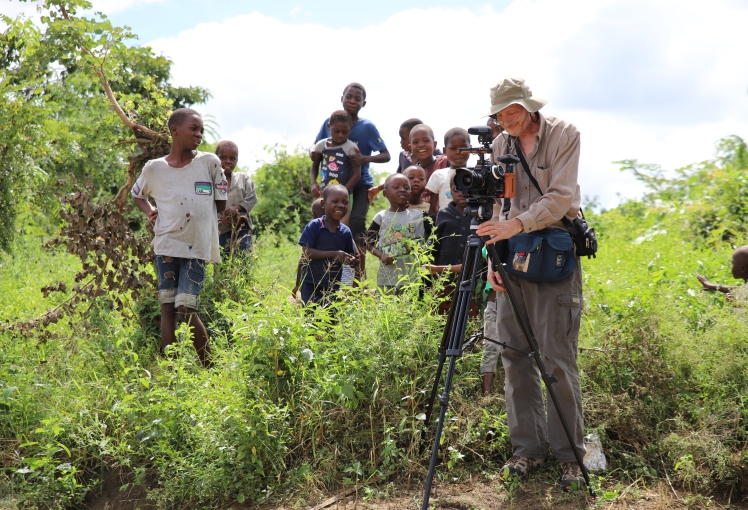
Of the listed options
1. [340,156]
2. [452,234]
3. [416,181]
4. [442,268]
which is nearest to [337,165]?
[340,156]

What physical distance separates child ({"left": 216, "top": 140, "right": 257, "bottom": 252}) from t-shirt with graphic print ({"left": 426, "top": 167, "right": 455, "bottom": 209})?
173 centimetres

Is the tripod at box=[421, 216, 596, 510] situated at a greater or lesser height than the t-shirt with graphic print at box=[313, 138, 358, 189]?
lesser

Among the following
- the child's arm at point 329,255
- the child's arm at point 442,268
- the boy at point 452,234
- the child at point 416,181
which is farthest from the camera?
the child at point 416,181

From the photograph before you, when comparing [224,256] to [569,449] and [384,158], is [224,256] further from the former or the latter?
[569,449]

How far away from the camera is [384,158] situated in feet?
26.0

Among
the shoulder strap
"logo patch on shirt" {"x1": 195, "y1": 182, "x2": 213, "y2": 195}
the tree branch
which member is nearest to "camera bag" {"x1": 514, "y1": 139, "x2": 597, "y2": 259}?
the shoulder strap

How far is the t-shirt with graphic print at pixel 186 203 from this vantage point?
5.86 metres

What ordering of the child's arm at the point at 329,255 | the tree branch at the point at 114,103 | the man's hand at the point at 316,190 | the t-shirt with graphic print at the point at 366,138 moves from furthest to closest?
1. the t-shirt with graphic print at the point at 366,138
2. the man's hand at the point at 316,190
3. the tree branch at the point at 114,103
4. the child's arm at the point at 329,255

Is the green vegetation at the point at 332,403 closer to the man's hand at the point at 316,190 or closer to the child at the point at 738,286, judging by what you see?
the child at the point at 738,286

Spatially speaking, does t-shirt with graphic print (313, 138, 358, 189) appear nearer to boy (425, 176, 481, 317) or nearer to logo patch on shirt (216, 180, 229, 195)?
logo patch on shirt (216, 180, 229, 195)

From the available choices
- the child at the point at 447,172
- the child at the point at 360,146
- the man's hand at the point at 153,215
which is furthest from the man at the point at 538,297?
the child at the point at 360,146

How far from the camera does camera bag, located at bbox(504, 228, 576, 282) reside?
13.5ft

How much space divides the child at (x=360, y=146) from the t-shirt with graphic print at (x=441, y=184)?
1.23 m

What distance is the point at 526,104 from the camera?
13.4 ft
